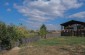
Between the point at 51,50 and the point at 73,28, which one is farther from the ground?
the point at 73,28

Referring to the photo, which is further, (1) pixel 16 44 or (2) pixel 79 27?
(2) pixel 79 27

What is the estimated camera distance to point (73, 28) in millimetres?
48469

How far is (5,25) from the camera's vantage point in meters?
20.8

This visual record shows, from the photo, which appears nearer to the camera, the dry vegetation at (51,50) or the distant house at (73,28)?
the dry vegetation at (51,50)

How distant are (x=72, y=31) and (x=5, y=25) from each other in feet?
93.8

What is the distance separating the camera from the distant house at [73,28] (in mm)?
45728

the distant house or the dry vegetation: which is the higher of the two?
the distant house

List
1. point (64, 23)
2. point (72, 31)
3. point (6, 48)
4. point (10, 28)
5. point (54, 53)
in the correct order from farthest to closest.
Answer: point (64, 23)
point (72, 31)
point (10, 28)
point (6, 48)
point (54, 53)

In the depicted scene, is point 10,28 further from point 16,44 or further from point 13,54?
point 13,54

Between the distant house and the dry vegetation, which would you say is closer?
the dry vegetation

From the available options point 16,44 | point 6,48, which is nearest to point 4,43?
point 6,48

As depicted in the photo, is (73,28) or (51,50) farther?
(73,28)

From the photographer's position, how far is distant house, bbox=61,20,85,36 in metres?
45.7

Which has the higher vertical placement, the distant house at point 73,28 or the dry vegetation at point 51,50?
the distant house at point 73,28
